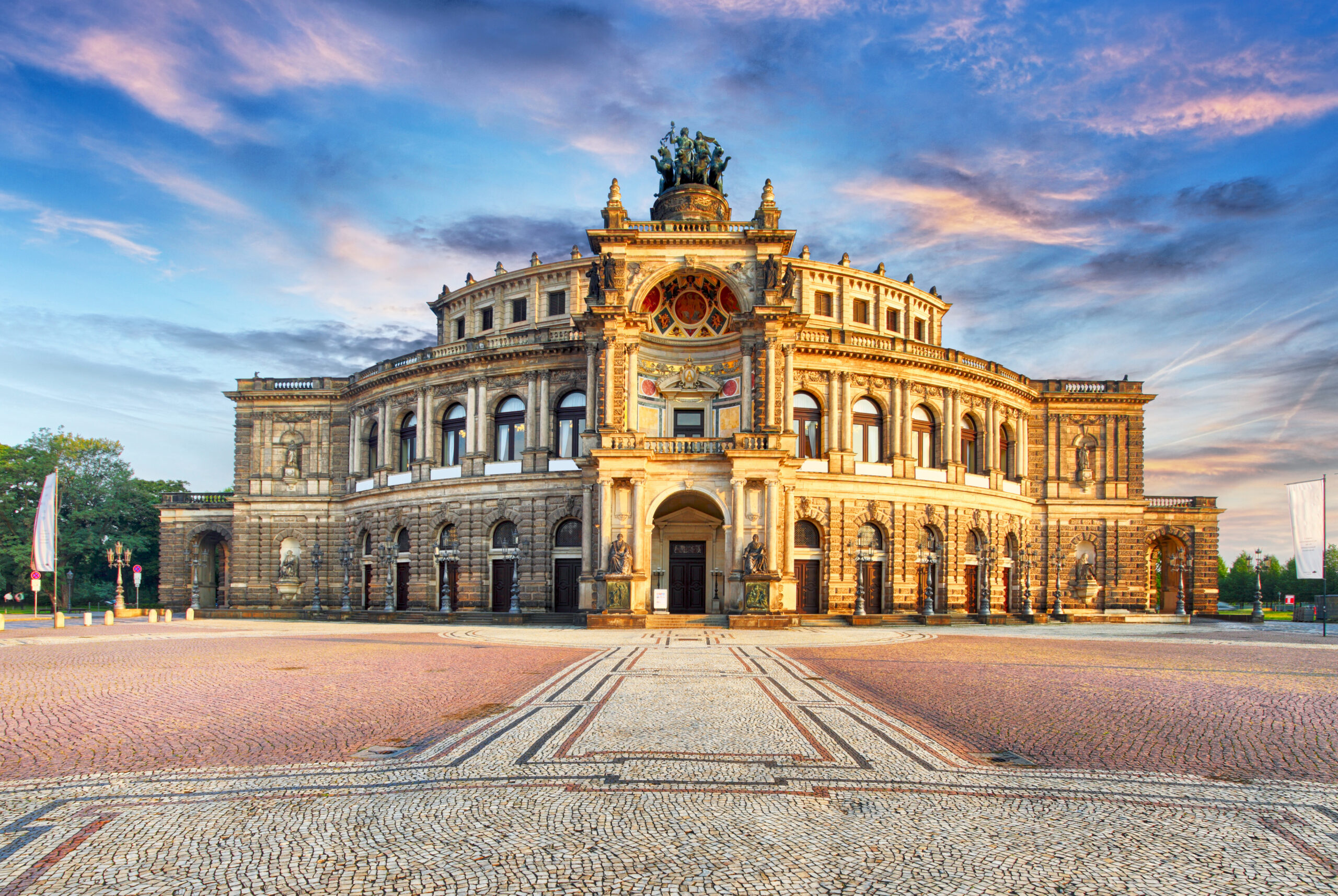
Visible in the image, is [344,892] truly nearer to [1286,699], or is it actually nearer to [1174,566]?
[1286,699]

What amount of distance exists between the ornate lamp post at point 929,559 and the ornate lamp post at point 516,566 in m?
21.9

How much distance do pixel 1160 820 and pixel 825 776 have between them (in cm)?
320

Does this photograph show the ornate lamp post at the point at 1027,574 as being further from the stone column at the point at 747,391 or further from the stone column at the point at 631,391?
the stone column at the point at 631,391

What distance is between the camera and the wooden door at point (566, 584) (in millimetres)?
44844

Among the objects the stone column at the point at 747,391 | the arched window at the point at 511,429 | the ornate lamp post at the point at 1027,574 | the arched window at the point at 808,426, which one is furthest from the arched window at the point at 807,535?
the arched window at the point at 511,429

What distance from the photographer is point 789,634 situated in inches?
1248

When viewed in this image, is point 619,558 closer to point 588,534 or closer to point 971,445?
point 588,534

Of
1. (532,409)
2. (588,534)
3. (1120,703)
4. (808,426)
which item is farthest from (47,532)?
(1120,703)

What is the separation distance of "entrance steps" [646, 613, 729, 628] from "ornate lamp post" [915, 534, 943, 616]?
15303 millimetres

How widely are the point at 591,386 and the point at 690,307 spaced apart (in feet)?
22.1

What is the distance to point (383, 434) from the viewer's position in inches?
2023

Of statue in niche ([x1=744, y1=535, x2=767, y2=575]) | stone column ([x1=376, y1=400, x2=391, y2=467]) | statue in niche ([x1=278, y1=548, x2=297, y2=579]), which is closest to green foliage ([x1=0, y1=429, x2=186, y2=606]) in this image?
statue in niche ([x1=278, y1=548, x2=297, y2=579])

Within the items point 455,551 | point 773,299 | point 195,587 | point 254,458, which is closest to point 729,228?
point 773,299

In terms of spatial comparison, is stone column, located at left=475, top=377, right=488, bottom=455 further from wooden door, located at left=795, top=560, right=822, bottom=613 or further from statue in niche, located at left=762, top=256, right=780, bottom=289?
wooden door, located at left=795, top=560, right=822, bottom=613
